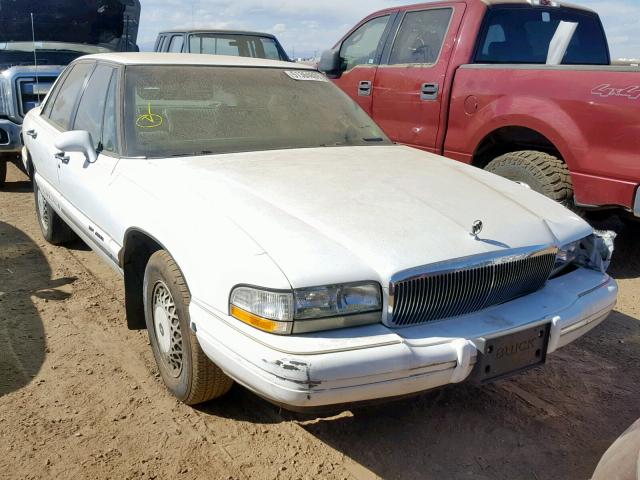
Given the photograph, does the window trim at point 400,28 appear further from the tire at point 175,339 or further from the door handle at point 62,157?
the tire at point 175,339

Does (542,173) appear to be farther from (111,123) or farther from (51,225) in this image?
(51,225)

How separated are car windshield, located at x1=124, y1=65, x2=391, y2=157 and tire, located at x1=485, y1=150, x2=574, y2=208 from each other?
1419mm

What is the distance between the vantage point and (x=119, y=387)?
10.2ft

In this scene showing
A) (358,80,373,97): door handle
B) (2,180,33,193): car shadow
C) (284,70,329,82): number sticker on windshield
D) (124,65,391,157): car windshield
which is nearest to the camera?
(124,65,391,157): car windshield

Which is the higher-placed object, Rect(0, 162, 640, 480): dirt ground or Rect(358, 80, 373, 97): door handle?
Rect(358, 80, 373, 97): door handle

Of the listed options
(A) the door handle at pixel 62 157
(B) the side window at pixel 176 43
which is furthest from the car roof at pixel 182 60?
(B) the side window at pixel 176 43

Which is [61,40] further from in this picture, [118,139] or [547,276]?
[547,276]

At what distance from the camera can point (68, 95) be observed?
4.62m

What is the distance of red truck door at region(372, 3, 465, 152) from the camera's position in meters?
5.64

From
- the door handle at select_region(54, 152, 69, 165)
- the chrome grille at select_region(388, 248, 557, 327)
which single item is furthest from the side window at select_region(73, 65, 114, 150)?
A: the chrome grille at select_region(388, 248, 557, 327)

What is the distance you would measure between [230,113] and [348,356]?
6.49 feet

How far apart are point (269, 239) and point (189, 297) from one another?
1.61ft

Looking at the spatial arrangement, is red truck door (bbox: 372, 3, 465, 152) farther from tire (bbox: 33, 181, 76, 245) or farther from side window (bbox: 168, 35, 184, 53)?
side window (bbox: 168, 35, 184, 53)

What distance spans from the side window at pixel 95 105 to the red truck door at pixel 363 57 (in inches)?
121
